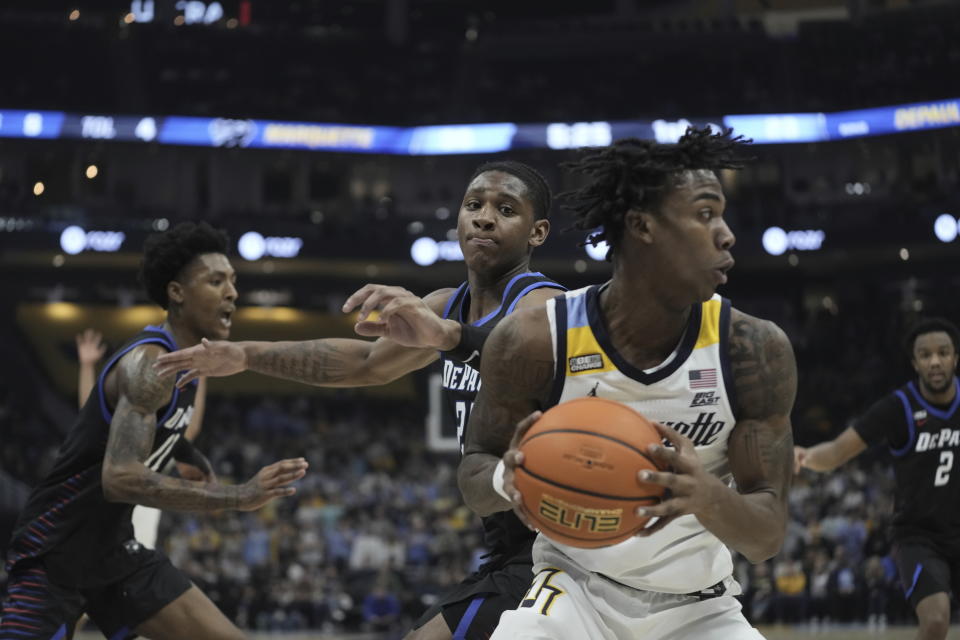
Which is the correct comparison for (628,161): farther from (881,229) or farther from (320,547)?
(881,229)

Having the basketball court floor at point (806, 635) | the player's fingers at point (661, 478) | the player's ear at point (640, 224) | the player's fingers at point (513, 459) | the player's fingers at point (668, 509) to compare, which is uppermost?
the player's ear at point (640, 224)

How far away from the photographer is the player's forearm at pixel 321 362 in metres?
4.54

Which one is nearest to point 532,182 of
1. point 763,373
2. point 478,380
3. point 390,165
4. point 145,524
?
point 478,380

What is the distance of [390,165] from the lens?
26.7 metres

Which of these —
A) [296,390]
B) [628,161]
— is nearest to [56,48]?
[296,390]

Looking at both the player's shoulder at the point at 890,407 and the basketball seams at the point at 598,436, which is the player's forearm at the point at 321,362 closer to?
the basketball seams at the point at 598,436

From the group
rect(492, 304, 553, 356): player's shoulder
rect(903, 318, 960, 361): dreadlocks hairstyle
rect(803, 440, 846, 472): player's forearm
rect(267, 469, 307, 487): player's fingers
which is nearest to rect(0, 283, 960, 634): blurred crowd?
rect(803, 440, 846, 472): player's forearm

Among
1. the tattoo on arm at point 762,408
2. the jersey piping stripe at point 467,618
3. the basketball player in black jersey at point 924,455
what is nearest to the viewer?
the tattoo on arm at point 762,408

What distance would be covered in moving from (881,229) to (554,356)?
70.1 feet

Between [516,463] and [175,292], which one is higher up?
[175,292]

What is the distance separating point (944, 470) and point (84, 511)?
4.88m

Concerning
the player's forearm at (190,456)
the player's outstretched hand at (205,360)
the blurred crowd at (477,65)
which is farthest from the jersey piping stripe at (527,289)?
the blurred crowd at (477,65)

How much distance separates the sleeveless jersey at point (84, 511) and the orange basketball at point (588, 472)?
2.64 meters

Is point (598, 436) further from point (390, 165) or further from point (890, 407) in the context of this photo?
point (390, 165)
